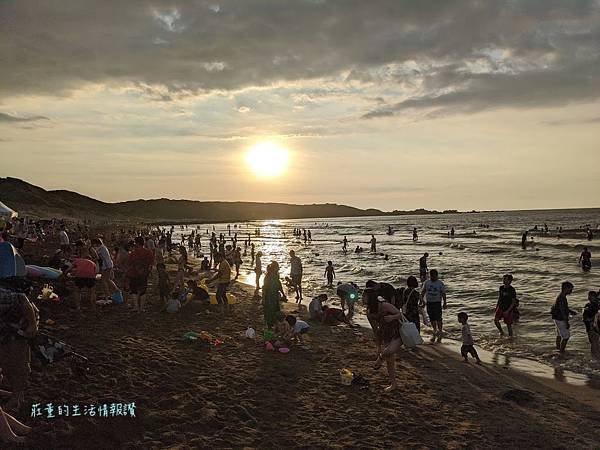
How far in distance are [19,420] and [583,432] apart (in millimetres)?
7441

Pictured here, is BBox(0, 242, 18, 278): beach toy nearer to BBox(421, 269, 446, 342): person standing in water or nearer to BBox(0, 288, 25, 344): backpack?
BBox(0, 288, 25, 344): backpack

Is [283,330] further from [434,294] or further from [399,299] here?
[434,294]

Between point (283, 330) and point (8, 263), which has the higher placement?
point (8, 263)

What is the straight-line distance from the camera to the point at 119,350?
7.76m

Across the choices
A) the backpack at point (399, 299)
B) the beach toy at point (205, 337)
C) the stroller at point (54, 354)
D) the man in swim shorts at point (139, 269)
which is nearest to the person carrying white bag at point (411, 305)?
the backpack at point (399, 299)

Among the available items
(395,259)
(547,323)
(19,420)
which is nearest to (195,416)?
(19,420)

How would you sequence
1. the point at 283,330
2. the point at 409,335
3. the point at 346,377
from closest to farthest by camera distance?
the point at 409,335, the point at 346,377, the point at 283,330

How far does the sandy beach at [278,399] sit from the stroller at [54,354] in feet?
0.41

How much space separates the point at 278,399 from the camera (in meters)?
6.87

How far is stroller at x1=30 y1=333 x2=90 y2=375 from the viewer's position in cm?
625

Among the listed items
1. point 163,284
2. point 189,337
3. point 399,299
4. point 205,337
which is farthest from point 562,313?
point 163,284

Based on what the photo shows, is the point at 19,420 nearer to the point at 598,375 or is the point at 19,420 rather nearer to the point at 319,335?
the point at 319,335

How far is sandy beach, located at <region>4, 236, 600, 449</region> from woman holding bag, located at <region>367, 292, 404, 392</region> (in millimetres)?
611

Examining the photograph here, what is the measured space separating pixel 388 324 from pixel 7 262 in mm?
5620
